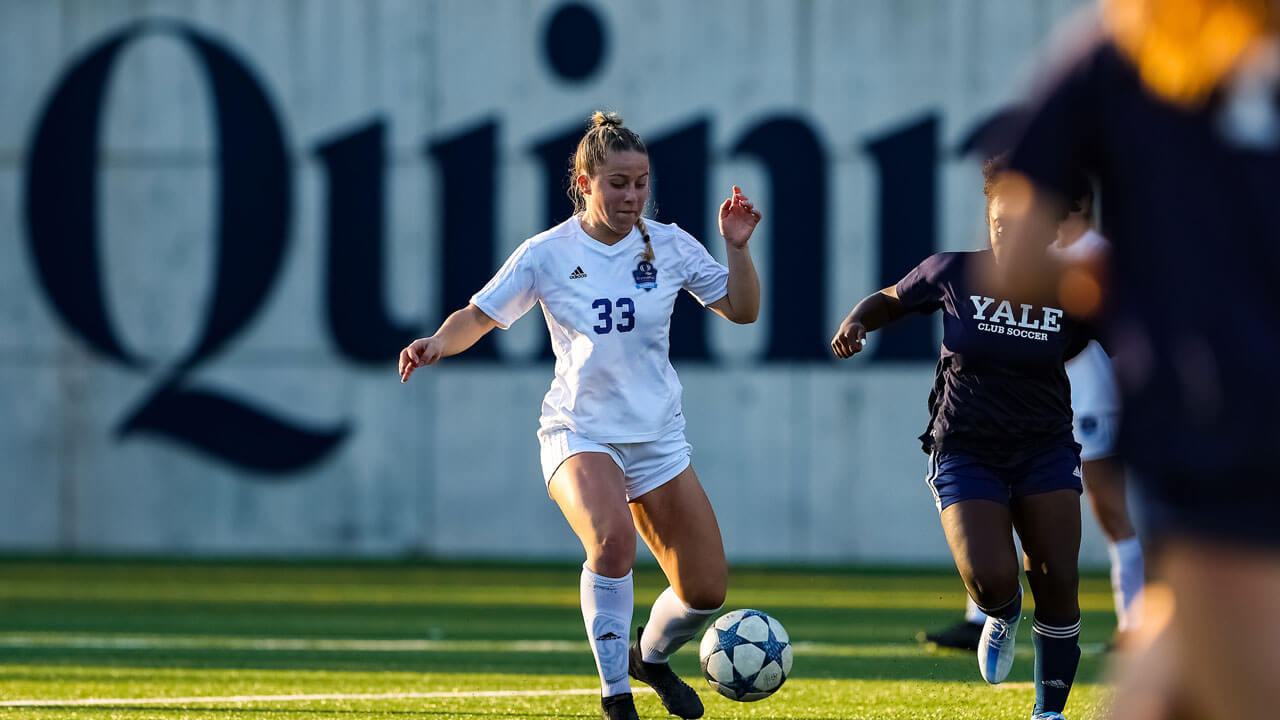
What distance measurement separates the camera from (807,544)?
643 inches

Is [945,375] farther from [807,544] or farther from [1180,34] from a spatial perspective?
[807,544]

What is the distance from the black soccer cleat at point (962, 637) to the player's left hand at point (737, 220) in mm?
3361

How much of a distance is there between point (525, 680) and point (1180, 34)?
228 inches

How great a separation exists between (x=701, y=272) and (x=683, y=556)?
1014mm

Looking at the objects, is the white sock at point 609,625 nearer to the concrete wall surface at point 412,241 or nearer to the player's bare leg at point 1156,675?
the player's bare leg at point 1156,675

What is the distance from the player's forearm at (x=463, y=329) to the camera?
235 inches

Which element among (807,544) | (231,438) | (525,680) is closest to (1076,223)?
(525,680)

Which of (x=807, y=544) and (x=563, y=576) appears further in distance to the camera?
(x=807, y=544)

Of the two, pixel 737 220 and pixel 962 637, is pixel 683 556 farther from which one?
pixel 962 637

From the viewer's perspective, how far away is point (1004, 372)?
5938 mm

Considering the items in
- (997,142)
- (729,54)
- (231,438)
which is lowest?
(231,438)

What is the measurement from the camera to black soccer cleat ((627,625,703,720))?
609 cm

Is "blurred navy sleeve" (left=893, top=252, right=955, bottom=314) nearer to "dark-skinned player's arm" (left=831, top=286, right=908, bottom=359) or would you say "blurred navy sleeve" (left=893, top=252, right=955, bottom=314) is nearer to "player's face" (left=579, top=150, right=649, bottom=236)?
"dark-skinned player's arm" (left=831, top=286, right=908, bottom=359)

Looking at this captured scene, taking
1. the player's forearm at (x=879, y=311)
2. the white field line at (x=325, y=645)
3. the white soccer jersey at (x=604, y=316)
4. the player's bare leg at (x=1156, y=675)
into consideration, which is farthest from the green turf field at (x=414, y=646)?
the player's bare leg at (x=1156, y=675)
